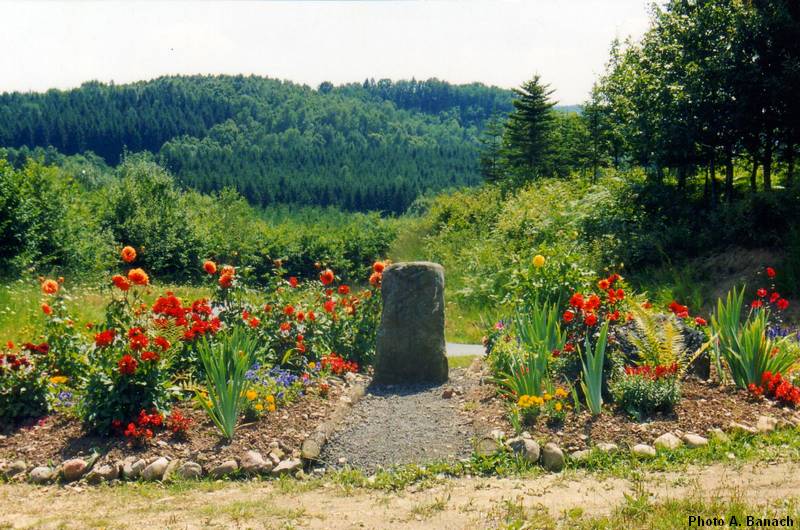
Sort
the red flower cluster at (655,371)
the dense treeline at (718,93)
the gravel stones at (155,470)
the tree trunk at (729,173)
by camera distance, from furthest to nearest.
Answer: the tree trunk at (729,173), the dense treeline at (718,93), the red flower cluster at (655,371), the gravel stones at (155,470)

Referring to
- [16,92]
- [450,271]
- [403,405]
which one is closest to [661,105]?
[450,271]

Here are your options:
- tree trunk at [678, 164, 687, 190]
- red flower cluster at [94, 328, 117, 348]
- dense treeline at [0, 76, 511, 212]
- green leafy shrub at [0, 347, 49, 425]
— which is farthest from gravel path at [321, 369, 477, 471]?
dense treeline at [0, 76, 511, 212]

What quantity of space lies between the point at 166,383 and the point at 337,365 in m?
2.05

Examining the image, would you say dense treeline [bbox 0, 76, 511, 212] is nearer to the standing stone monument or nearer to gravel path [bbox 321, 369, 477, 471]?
the standing stone monument

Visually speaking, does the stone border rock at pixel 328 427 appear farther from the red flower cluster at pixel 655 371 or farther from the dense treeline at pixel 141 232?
the red flower cluster at pixel 655 371

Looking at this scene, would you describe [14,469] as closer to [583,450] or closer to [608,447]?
[583,450]

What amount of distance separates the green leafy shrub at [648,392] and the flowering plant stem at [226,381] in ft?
10.2

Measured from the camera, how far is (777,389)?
5.67m

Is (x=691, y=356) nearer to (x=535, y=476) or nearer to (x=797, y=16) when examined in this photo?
(x=535, y=476)

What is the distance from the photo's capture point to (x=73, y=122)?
85.6 m

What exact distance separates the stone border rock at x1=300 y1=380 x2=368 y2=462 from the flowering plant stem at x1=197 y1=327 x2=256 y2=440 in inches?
25.2

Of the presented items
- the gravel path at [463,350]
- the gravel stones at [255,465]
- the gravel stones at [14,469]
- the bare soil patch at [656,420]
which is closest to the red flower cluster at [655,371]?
the bare soil patch at [656,420]

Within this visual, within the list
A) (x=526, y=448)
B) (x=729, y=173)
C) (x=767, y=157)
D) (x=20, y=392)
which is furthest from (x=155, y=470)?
(x=767, y=157)

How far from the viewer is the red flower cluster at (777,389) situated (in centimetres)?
564
